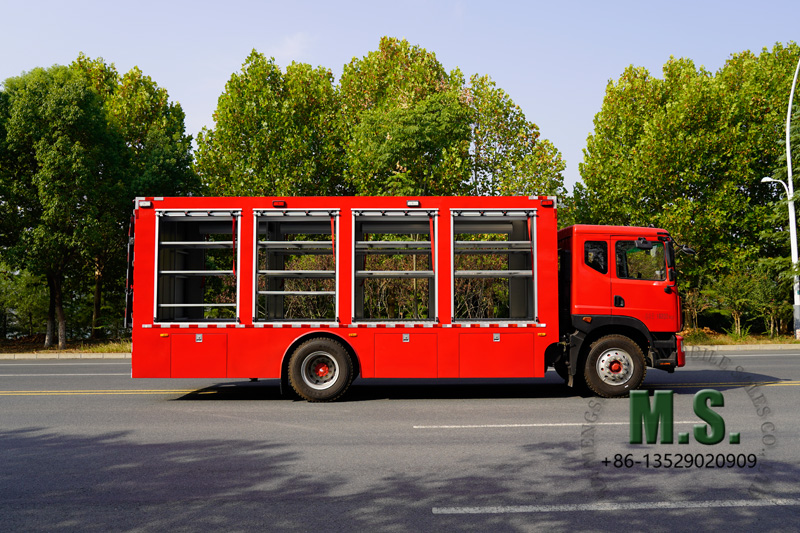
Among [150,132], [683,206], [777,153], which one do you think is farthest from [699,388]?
[150,132]

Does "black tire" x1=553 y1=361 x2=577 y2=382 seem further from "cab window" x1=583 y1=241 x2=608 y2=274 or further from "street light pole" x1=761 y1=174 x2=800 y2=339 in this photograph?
"street light pole" x1=761 y1=174 x2=800 y2=339

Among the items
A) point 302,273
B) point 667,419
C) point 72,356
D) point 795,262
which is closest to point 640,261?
point 667,419

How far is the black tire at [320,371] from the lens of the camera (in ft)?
32.5

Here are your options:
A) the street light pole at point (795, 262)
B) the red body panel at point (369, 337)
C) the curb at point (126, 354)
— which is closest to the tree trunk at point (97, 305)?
the curb at point (126, 354)

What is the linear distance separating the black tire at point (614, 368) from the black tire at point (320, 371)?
3.67 metres

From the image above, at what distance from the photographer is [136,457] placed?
6574 millimetres

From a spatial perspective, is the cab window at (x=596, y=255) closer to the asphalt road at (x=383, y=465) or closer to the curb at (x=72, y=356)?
the asphalt road at (x=383, y=465)

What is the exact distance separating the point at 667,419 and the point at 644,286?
8.62ft

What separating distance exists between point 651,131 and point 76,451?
85.3 feet

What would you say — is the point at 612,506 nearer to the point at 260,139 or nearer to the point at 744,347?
the point at 744,347

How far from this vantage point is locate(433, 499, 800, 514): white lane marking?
15.9 ft

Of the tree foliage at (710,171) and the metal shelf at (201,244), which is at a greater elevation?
the tree foliage at (710,171)

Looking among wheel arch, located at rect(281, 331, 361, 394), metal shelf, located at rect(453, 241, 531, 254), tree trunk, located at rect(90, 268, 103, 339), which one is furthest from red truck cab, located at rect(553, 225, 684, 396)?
tree trunk, located at rect(90, 268, 103, 339)

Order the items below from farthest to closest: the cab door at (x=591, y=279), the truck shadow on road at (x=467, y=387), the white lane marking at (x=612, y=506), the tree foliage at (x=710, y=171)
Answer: the tree foliage at (x=710, y=171) → the truck shadow on road at (x=467, y=387) → the cab door at (x=591, y=279) → the white lane marking at (x=612, y=506)
